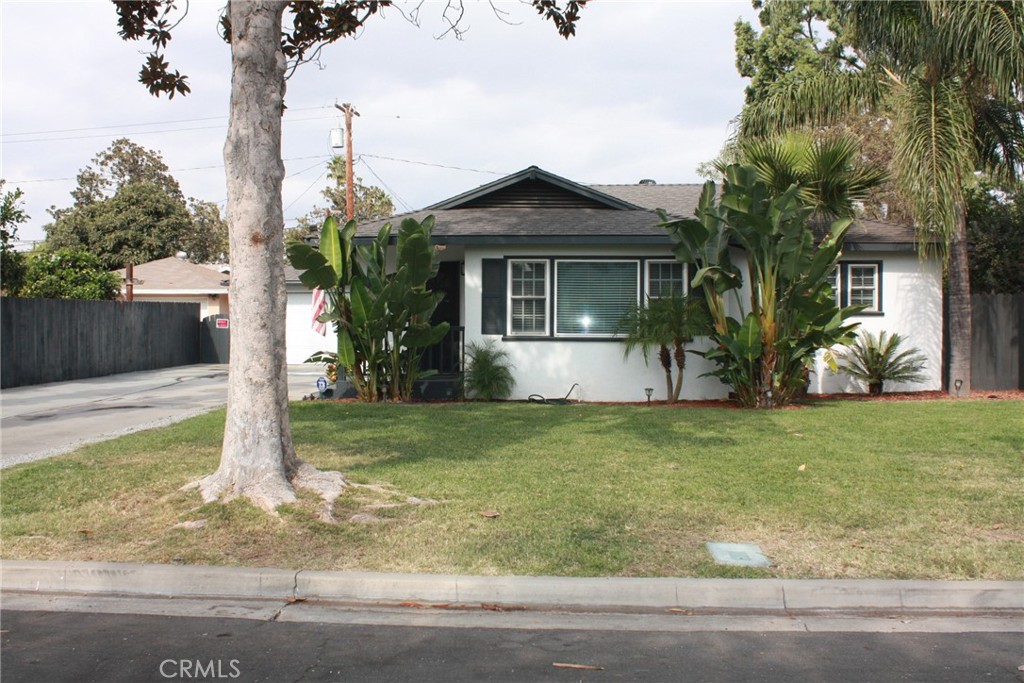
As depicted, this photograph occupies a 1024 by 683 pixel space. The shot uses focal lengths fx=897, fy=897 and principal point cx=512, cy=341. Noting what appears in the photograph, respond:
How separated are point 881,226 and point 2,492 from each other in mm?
16803

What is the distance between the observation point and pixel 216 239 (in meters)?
52.3

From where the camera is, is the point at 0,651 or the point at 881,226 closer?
the point at 0,651

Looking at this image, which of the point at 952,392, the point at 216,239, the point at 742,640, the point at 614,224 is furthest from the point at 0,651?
the point at 216,239

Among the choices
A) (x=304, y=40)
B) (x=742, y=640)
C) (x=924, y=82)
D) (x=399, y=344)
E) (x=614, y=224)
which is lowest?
(x=742, y=640)

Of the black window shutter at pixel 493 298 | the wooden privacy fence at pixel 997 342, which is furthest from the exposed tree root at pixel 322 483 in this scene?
the wooden privacy fence at pixel 997 342

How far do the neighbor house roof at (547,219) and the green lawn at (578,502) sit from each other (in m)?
4.63

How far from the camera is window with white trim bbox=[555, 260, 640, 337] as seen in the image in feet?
55.0

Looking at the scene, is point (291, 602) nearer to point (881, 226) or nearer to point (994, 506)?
point (994, 506)

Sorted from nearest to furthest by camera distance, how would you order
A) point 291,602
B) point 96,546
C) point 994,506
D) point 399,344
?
1. point 291,602
2. point 96,546
3. point 994,506
4. point 399,344

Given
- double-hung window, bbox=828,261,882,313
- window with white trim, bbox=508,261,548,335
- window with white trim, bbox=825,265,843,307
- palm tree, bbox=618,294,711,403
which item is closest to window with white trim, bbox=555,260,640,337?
window with white trim, bbox=508,261,548,335

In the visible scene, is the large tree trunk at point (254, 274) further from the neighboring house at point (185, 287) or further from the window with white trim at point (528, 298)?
the neighboring house at point (185, 287)

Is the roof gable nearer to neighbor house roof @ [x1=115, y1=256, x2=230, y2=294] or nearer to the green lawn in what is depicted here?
the green lawn

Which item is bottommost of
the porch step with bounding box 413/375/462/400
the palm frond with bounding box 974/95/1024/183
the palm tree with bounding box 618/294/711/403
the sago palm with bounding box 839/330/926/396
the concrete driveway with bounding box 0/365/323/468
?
the concrete driveway with bounding box 0/365/323/468
